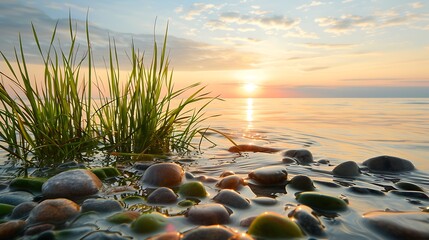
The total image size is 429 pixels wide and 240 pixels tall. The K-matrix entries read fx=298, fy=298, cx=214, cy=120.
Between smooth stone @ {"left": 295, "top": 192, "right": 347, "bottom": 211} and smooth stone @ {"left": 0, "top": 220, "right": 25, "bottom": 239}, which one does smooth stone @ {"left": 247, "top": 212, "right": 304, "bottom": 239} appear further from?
smooth stone @ {"left": 0, "top": 220, "right": 25, "bottom": 239}

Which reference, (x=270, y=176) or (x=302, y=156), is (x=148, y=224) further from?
(x=302, y=156)

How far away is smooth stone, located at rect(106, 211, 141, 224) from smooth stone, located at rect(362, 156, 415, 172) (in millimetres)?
2584

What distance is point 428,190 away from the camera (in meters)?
2.45

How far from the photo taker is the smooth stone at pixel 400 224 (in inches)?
59.1

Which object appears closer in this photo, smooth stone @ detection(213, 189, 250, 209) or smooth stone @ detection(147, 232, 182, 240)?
smooth stone @ detection(147, 232, 182, 240)

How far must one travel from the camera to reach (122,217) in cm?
164

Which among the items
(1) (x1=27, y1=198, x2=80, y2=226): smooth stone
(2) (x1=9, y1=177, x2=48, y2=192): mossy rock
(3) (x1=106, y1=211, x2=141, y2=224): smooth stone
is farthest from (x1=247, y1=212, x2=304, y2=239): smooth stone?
(2) (x1=9, y1=177, x2=48, y2=192): mossy rock

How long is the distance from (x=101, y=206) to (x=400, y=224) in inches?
66.1

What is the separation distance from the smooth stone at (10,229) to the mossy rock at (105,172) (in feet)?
3.50

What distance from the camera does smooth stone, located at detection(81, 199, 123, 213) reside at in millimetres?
1791

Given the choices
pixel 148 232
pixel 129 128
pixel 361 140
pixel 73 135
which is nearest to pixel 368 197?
pixel 148 232

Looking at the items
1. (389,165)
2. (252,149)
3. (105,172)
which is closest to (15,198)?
(105,172)

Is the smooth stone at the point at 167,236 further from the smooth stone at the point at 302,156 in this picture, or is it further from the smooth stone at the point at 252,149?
the smooth stone at the point at 252,149

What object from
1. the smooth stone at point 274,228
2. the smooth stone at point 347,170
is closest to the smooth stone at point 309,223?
the smooth stone at point 274,228
